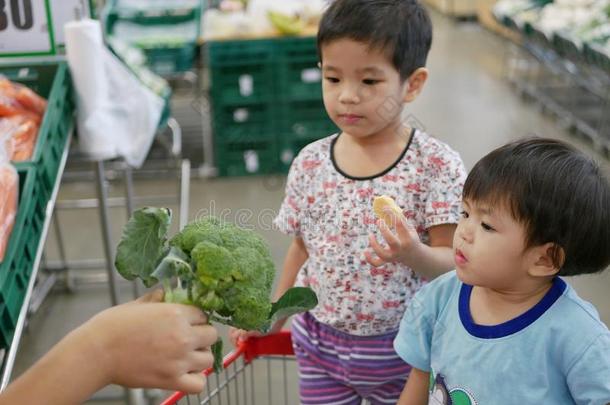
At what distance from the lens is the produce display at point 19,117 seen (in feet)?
5.00

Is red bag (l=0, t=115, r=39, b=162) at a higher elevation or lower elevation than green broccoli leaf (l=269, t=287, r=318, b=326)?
higher

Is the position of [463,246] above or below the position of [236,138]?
above

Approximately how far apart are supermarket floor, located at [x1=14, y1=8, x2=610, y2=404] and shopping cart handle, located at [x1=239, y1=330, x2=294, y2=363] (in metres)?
0.23

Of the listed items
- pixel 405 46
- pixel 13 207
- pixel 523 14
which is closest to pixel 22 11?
pixel 13 207

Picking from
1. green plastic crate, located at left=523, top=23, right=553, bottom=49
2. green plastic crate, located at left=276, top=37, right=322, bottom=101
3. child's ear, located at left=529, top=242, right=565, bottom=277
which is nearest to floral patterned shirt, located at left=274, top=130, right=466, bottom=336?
child's ear, located at left=529, top=242, right=565, bottom=277

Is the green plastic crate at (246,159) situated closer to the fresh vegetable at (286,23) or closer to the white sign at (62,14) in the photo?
the fresh vegetable at (286,23)

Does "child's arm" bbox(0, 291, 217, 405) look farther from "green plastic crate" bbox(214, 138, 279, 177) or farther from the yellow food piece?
"green plastic crate" bbox(214, 138, 279, 177)

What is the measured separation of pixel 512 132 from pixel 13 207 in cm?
404

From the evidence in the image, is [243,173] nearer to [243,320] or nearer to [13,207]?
[13,207]

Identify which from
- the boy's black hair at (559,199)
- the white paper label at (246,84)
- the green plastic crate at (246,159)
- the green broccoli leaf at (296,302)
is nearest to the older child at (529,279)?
the boy's black hair at (559,199)

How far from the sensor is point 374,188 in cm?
119

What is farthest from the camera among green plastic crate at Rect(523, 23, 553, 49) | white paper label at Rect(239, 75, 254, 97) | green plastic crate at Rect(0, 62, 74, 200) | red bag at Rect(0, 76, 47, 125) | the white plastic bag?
green plastic crate at Rect(523, 23, 553, 49)

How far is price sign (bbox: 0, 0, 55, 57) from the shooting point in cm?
176

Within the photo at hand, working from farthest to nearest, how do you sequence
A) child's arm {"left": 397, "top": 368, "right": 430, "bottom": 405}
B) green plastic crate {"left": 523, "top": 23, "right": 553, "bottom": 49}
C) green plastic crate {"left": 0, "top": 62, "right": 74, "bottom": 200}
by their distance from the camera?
green plastic crate {"left": 523, "top": 23, "right": 553, "bottom": 49} < green plastic crate {"left": 0, "top": 62, "right": 74, "bottom": 200} < child's arm {"left": 397, "top": 368, "right": 430, "bottom": 405}
